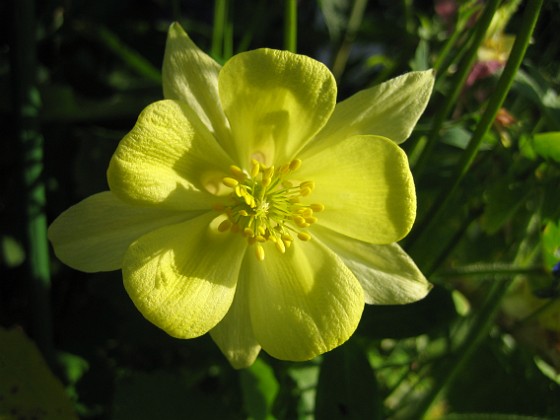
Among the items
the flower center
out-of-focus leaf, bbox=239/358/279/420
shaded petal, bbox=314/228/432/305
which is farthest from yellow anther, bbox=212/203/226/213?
out-of-focus leaf, bbox=239/358/279/420

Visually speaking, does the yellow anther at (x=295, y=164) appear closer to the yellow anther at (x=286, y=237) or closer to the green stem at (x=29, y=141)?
the yellow anther at (x=286, y=237)

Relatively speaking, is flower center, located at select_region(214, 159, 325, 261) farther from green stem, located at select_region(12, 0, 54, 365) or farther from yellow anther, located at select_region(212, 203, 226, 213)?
green stem, located at select_region(12, 0, 54, 365)

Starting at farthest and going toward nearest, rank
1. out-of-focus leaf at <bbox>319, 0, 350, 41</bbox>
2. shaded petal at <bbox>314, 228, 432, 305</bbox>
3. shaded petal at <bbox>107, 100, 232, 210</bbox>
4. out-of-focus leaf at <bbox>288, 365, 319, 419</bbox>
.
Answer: out-of-focus leaf at <bbox>319, 0, 350, 41</bbox>
out-of-focus leaf at <bbox>288, 365, 319, 419</bbox>
shaded petal at <bbox>314, 228, 432, 305</bbox>
shaded petal at <bbox>107, 100, 232, 210</bbox>

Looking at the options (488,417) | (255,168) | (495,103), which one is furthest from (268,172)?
(488,417)

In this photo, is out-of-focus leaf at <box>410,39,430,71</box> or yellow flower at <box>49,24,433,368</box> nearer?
yellow flower at <box>49,24,433,368</box>

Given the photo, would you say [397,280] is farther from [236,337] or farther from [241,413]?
[241,413]

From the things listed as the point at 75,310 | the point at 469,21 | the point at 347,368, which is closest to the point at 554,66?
the point at 469,21
